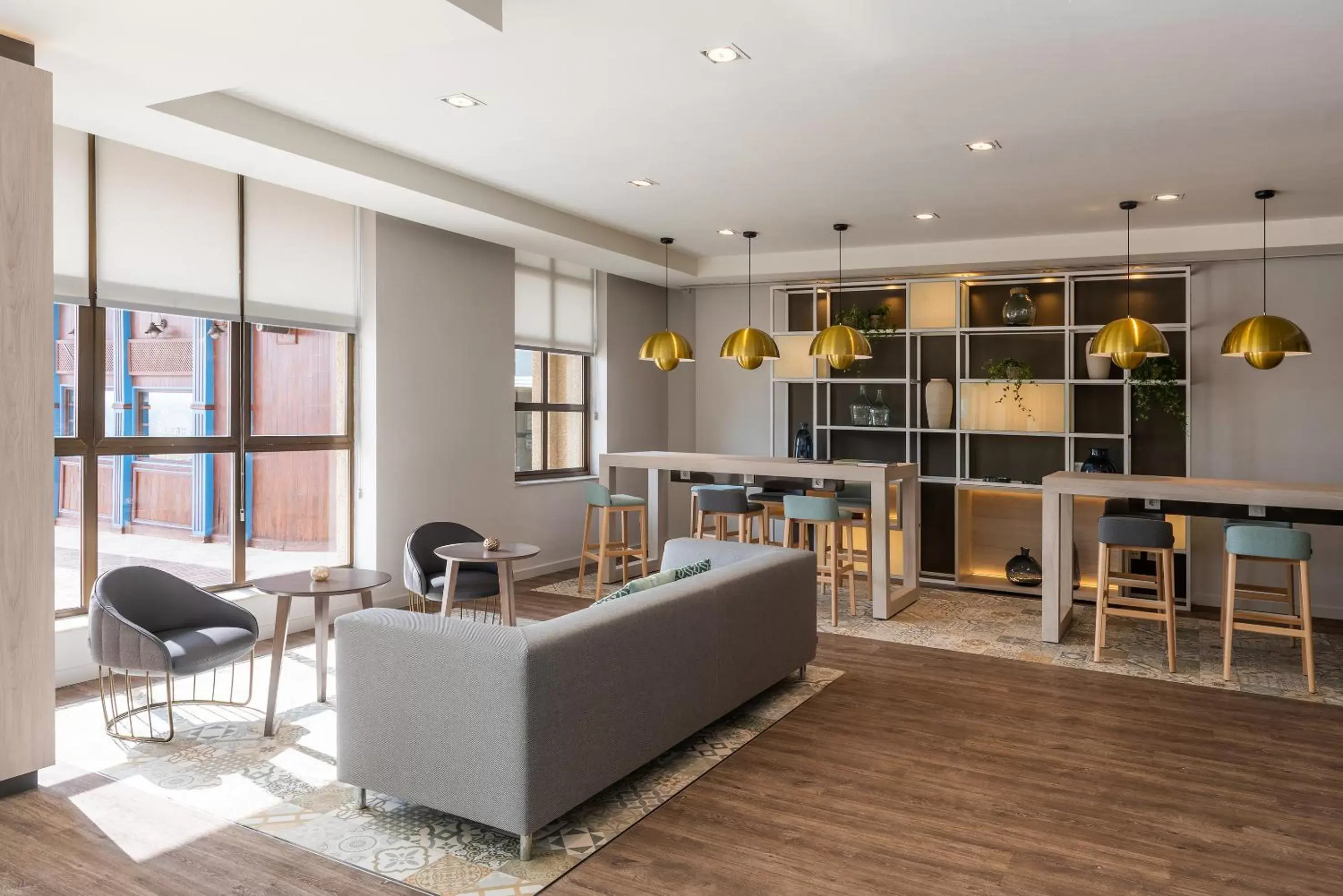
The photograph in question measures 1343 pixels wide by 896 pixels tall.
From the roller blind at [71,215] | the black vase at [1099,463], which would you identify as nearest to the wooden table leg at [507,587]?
the roller blind at [71,215]

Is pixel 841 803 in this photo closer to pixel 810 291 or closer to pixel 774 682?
pixel 774 682

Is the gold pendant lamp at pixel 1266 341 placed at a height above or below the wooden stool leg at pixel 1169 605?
above

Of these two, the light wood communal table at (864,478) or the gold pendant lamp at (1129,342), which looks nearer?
the gold pendant lamp at (1129,342)

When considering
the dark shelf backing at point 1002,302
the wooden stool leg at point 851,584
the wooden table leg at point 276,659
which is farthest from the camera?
the dark shelf backing at point 1002,302

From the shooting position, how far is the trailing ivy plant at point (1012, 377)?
7.42 m

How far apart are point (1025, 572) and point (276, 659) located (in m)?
5.55

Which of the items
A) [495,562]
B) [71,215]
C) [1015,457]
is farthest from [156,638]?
[1015,457]

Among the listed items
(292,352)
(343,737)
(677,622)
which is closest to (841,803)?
(677,622)

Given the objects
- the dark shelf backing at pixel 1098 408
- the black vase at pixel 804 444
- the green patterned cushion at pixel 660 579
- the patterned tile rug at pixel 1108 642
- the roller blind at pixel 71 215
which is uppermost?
the roller blind at pixel 71 215

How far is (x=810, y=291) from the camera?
8.44 meters

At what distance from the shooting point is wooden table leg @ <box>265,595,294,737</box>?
155 inches

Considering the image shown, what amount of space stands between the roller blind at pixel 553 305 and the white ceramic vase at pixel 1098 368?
13.9ft

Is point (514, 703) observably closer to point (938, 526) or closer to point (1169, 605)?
point (1169, 605)

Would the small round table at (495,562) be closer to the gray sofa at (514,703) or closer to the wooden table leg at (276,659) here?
the wooden table leg at (276,659)
